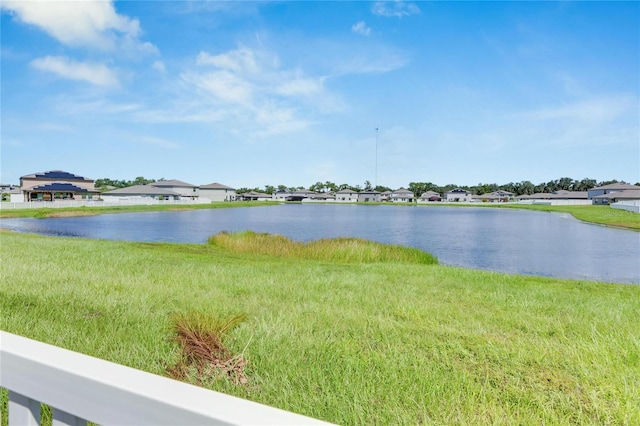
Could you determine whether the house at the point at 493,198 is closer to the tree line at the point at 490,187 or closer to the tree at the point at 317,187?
the tree line at the point at 490,187

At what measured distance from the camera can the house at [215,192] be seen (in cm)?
11562

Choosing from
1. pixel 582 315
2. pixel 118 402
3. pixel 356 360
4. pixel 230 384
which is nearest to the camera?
pixel 118 402

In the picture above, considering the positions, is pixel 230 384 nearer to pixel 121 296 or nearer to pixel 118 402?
pixel 118 402

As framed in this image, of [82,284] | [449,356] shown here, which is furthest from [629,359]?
[82,284]

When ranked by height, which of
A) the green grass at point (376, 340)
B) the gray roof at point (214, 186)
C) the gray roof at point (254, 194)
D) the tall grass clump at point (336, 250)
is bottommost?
the tall grass clump at point (336, 250)

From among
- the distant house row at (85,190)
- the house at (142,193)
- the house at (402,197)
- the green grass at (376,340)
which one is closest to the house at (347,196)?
the house at (402,197)

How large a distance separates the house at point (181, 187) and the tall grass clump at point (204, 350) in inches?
3781

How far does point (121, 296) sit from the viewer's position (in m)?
5.41

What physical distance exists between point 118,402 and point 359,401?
7.09 ft

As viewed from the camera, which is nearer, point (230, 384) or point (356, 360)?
point (230, 384)

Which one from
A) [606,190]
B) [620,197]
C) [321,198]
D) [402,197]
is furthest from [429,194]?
[620,197]

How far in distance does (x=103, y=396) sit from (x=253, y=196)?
140373 mm

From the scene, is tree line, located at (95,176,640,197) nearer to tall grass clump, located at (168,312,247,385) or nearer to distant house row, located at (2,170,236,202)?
distant house row, located at (2,170,236,202)

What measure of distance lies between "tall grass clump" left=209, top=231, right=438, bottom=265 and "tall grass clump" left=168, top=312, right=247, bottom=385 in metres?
11.4
